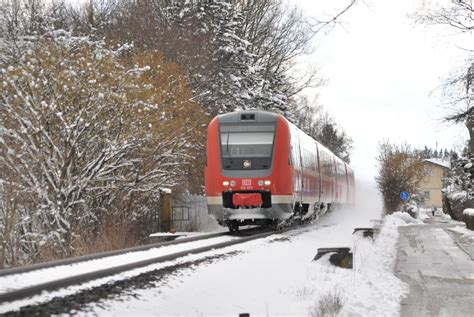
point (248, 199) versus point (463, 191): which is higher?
point (463, 191)

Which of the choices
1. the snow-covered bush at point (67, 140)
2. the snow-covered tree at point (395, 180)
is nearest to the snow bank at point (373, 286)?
the snow-covered bush at point (67, 140)

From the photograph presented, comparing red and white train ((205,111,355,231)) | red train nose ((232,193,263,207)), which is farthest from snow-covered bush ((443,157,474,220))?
red train nose ((232,193,263,207))

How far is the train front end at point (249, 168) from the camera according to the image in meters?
15.0

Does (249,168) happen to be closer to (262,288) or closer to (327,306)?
(262,288)

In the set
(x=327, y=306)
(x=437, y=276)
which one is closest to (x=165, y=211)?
(x=437, y=276)

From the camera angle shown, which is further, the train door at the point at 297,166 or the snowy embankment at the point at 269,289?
the train door at the point at 297,166

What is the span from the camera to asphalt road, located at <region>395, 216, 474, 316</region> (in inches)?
352

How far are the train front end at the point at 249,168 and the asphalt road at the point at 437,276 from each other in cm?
346

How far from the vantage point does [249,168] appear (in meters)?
15.1

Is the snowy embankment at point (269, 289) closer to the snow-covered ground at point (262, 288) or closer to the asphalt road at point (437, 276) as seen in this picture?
the snow-covered ground at point (262, 288)

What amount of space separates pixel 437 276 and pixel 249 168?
5.24 m

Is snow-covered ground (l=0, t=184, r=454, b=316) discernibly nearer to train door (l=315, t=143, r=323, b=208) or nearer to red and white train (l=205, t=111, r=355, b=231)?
red and white train (l=205, t=111, r=355, b=231)

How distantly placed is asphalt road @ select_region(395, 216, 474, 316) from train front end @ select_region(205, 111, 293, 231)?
3455 millimetres

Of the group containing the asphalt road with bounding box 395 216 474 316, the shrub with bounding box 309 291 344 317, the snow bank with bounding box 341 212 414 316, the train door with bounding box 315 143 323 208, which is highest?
the train door with bounding box 315 143 323 208
